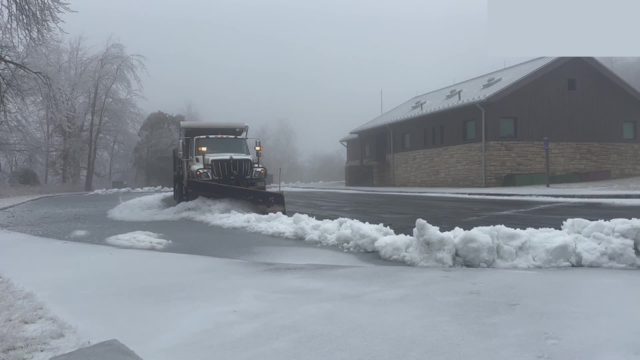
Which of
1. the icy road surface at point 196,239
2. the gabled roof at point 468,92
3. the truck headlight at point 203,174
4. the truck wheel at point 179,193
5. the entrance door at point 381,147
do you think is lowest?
the icy road surface at point 196,239

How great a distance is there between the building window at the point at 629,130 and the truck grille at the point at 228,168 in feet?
88.7

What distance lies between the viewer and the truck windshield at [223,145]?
1599 cm

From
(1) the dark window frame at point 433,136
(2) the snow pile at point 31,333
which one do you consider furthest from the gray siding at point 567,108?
(2) the snow pile at point 31,333

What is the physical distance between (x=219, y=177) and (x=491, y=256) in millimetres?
9919

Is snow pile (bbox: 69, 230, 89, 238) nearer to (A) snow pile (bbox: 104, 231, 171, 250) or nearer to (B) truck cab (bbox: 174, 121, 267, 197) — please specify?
(A) snow pile (bbox: 104, 231, 171, 250)

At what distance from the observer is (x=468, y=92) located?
33.4 meters

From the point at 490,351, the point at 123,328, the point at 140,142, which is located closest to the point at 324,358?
the point at 490,351

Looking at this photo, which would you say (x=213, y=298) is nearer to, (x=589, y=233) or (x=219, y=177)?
(x=589, y=233)

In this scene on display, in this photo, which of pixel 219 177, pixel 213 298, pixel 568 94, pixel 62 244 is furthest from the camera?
pixel 568 94

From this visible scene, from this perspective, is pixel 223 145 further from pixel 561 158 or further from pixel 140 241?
pixel 561 158

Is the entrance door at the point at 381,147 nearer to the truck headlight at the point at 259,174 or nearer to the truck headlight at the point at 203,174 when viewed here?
the truck headlight at the point at 259,174

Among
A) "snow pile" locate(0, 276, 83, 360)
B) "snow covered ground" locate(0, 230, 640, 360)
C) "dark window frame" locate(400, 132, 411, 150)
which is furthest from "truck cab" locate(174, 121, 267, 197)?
"dark window frame" locate(400, 132, 411, 150)

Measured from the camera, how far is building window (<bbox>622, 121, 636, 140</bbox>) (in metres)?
31.7

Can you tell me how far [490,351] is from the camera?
3.65 metres
